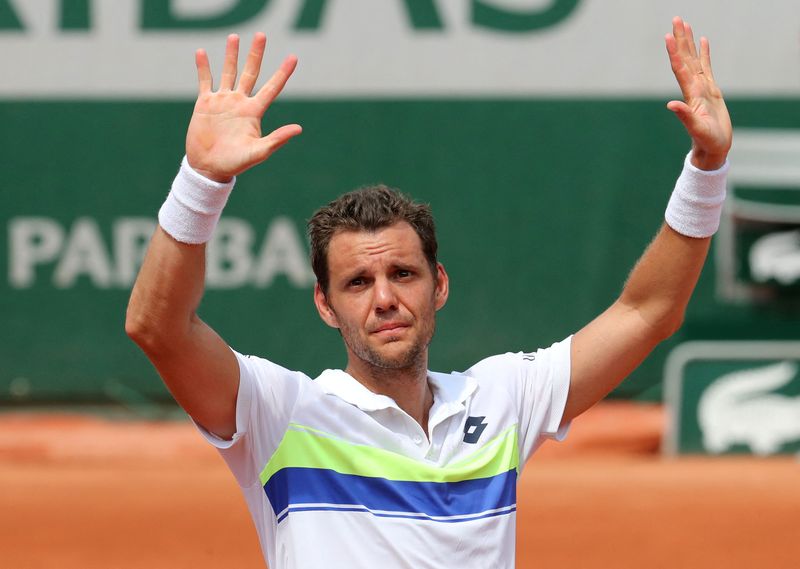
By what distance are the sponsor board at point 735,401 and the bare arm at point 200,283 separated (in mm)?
5261

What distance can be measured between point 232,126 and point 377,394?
0.69 m

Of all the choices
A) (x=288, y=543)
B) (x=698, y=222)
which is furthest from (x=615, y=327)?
(x=288, y=543)

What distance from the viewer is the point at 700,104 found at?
110 inches

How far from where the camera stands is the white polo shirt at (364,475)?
2541 mm

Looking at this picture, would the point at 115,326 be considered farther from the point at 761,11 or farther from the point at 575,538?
the point at 761,11

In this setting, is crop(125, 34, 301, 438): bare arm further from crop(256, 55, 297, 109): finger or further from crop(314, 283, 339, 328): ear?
crop(314, 283, 339, 328): ear

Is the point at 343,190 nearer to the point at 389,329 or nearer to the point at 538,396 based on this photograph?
the point at 538,396

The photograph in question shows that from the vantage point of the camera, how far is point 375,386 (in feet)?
9.09

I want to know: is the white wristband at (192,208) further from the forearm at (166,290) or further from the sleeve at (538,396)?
the sleeve at (538,396)

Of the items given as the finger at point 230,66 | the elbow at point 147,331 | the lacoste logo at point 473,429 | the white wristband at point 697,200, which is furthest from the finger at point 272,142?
the white wristband at point 697,200

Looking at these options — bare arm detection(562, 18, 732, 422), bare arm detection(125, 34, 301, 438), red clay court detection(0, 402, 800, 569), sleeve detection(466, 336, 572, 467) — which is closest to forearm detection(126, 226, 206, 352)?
bare arm detection(125, 34, 301, 438)

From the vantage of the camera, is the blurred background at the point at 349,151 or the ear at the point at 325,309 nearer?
the ear at the point at 325,309

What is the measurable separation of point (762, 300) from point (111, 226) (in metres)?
4.11

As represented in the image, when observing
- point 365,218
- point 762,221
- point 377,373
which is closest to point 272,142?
point 365,218
